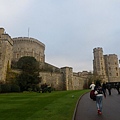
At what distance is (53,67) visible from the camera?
6038 centimetres

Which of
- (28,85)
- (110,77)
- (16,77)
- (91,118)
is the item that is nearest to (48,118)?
(91,118)

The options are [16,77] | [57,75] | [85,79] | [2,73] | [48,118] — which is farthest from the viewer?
[85,79]

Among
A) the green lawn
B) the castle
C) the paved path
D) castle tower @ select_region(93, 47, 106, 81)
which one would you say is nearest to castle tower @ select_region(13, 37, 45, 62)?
the castle

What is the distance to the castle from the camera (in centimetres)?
3650

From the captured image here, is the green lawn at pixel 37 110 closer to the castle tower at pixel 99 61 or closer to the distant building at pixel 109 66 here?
the castle tower at pixel 99 61

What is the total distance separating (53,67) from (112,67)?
4527 cm

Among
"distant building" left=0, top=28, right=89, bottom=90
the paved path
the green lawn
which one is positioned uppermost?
"distant building" left=0, top=28, right=89, bottom=90

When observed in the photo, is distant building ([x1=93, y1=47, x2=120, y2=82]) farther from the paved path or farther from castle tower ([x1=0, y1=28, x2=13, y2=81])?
the paved path

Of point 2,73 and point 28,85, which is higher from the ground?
point 2,73

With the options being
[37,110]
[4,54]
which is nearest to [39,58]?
[4,54]

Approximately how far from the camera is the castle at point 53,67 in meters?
36.5

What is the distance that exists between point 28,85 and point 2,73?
6081 millimetres

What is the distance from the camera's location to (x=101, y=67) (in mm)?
86562

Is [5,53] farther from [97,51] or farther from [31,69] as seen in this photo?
[97,51]
